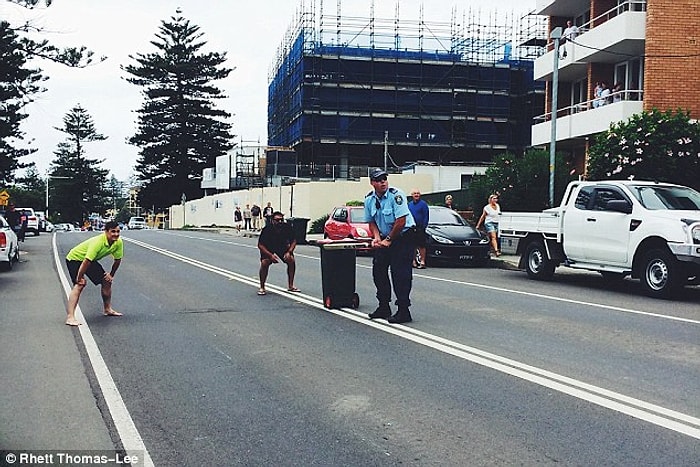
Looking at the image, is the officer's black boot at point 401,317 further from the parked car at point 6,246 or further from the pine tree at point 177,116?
the pine tree at point 177,116

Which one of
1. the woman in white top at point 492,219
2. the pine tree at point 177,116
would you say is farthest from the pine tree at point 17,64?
the pine tree at point 177,116

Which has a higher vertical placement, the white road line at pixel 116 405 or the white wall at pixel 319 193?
the white wall at pixel 319 193

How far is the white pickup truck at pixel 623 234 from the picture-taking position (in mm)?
12797

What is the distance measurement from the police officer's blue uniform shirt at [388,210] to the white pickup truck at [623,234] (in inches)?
198

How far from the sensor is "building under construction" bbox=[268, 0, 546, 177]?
202 ft

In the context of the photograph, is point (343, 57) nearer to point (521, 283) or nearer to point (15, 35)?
point (15, 35)

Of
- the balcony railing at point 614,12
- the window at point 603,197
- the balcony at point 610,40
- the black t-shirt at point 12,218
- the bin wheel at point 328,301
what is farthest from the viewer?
the black t-shirt at point 12,218

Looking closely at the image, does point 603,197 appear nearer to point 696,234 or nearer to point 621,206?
point 621,206

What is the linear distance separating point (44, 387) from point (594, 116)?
78.2 ft

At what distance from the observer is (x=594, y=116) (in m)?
27.5

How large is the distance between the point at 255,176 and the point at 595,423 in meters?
59.7

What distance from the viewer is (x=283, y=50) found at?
69688 millimetres

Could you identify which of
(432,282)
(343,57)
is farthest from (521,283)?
(343,57)

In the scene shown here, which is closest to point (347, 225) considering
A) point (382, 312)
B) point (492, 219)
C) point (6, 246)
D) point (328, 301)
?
point (492, 219)
